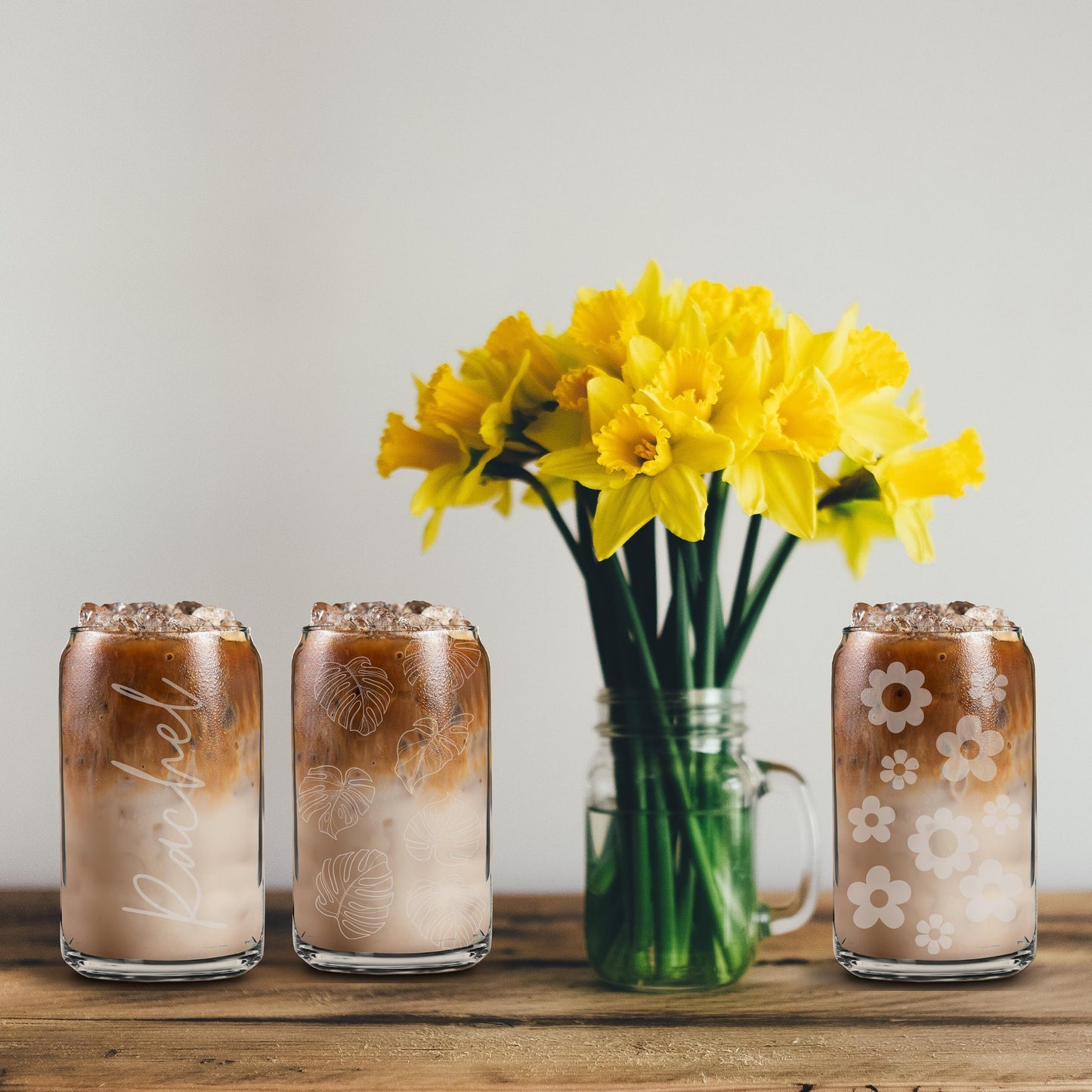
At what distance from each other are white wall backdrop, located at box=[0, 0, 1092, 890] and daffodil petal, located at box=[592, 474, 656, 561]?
34 cm

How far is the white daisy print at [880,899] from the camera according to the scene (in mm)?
689

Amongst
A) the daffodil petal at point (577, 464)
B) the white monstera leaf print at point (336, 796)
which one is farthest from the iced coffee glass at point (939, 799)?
the white monstera leaf print at point (336, 796)

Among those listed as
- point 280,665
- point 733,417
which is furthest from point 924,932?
point 280,665

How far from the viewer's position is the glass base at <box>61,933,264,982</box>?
689 mm

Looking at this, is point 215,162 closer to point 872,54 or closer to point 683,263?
point 683,263

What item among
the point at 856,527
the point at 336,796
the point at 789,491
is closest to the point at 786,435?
the point at 789,491

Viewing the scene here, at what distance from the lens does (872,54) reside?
993 mm

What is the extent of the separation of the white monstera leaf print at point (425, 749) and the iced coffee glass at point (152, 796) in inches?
4.1

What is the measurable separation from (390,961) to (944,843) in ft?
1.14

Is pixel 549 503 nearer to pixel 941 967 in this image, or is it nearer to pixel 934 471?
pixel 934 471

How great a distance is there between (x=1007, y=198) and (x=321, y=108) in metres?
0.61

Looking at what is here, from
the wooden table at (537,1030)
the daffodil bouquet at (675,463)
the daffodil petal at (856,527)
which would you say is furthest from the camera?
the daffodil petal at (856,527)

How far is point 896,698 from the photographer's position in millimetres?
693

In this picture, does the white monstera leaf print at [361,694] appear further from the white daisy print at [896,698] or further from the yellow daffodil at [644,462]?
the white daisy print at [896,698]
